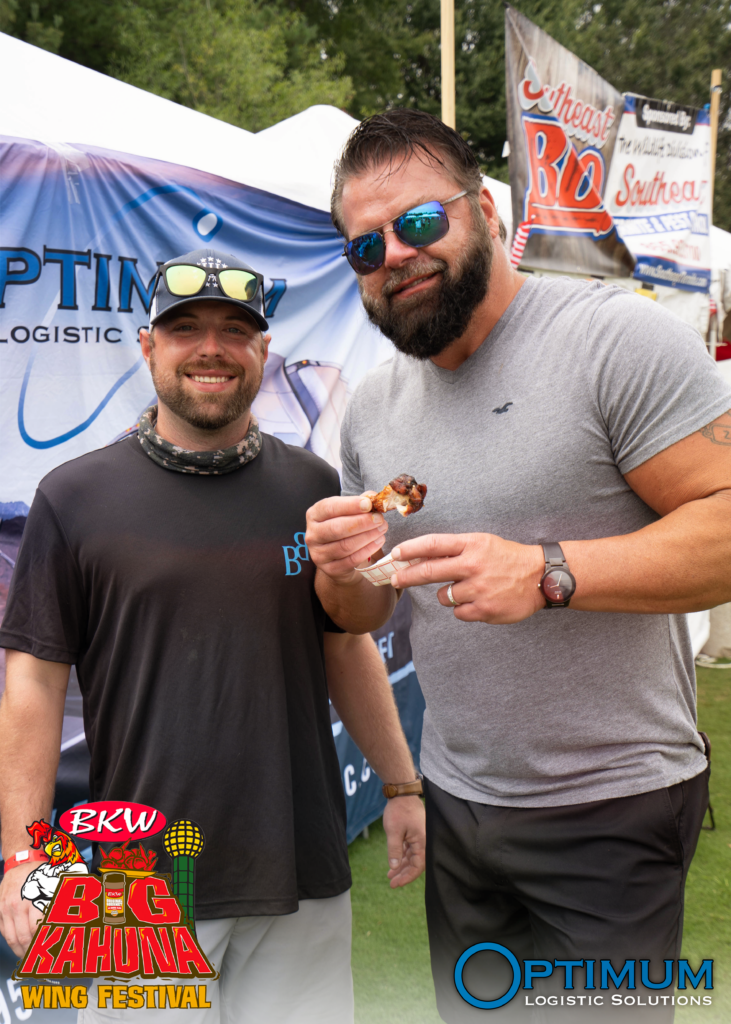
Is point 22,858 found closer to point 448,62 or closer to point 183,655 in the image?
point 183,655

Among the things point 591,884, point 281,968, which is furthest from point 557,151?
point 281,968

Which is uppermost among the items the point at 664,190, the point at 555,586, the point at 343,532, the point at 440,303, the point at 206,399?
the point at 664,190

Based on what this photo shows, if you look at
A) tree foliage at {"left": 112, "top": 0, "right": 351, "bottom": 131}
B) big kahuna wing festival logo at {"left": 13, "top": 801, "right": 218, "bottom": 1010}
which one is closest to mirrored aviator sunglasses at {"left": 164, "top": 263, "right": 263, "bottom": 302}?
big kahuna wing festival logo at {"left": 13, "top": 801, "right": 218, "bottom": 1010}

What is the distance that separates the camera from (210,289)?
1.98 metres

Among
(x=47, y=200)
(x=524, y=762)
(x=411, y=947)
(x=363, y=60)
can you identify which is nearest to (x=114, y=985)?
(x=524, y=762)

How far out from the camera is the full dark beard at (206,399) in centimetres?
193

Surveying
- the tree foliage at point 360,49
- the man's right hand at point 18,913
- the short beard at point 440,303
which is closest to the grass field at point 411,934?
the man's right hand at point 18,913

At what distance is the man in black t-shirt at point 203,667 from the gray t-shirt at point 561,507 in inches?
15.3

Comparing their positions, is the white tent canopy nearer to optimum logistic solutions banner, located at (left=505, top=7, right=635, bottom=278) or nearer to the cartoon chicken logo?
optimum logistic solutions banner, located at (left=505, top=7, right=635, bottom=278)

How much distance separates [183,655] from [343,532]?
1.92 feet

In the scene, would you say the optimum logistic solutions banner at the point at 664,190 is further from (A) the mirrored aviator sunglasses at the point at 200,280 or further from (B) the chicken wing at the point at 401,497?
(B) the chicken wing at the point at 401,497

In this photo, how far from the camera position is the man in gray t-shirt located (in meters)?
1.49

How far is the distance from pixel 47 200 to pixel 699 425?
231cm

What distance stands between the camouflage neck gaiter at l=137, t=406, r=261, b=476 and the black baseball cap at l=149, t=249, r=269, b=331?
0.32 meters
